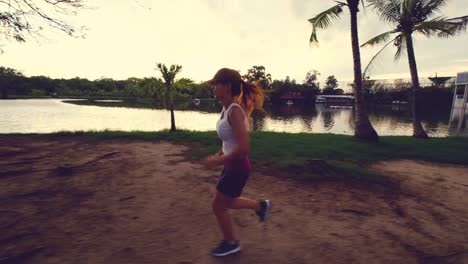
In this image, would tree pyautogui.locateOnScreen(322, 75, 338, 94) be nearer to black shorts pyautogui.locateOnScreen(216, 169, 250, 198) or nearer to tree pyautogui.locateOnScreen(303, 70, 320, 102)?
tree pyautogui.locateOnScreen(303, 70, 320, 102)

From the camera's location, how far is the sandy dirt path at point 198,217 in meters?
3.10

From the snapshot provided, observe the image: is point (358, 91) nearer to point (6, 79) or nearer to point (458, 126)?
point (458, 126)

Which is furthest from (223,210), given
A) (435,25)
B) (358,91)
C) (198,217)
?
(435,25)

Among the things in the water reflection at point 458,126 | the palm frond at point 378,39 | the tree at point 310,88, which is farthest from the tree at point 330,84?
the palm frond at point 378,39

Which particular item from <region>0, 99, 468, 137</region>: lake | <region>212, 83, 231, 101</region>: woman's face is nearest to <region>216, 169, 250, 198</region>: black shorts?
<region>212, 83, 231, 101</region>: woman's face

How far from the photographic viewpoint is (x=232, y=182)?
2.71 m

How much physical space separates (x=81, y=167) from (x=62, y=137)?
228 inches

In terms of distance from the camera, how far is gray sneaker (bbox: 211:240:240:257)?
9.78 feet

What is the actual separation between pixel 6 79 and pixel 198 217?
118616 millimetres

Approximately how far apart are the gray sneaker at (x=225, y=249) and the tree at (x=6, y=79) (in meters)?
112

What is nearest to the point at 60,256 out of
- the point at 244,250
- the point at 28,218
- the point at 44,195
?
the point at 28,218

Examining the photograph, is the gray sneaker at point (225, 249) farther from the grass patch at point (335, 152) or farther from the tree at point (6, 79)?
the tree at point (6, 79)

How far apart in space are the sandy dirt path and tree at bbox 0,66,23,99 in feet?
356

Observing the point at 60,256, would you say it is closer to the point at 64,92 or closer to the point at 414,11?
the point at 414,11
